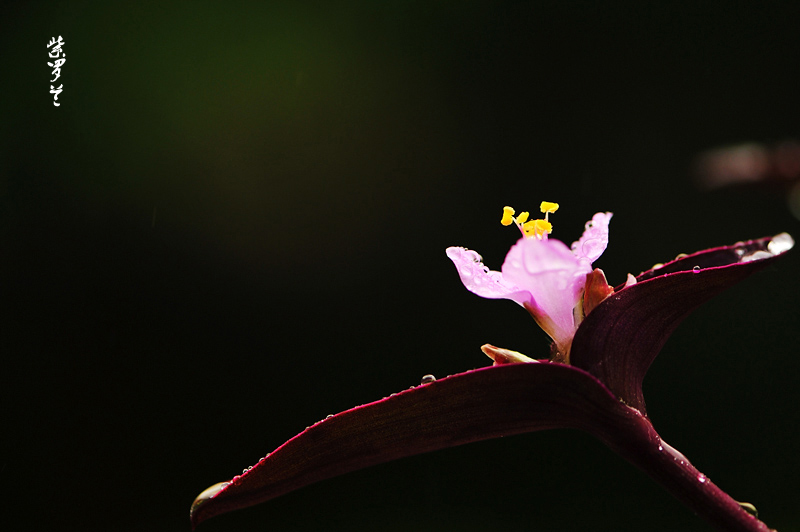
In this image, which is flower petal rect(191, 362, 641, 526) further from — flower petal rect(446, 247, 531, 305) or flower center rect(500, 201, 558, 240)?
flower center rect(500, 201, 558, 240)

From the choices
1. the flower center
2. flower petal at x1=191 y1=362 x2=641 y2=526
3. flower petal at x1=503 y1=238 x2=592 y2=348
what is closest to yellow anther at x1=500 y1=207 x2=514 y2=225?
→ the flower center

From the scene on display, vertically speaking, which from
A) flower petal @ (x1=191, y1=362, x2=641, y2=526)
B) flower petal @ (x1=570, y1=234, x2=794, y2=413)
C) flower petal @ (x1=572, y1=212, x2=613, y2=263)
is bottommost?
flower petal @ (x1=191, y1=362, x2=641, y2=526)

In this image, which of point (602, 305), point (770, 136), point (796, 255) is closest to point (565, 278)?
point (602, 305)

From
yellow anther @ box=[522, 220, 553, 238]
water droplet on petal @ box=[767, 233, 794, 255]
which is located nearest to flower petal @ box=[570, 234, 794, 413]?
water droplet on petal @ box=[767, 233, 794, 255]

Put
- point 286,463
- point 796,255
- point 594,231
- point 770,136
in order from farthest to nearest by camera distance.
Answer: point 770,136 < point 796,255 < point 594,231 < point 286,463

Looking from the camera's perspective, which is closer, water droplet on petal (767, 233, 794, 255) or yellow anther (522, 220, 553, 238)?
water droplet on petal (767, 233, 794, 255)

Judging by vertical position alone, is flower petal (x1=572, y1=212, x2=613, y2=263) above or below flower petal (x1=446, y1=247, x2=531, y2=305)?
above

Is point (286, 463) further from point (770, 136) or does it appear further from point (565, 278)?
point (770, 136)

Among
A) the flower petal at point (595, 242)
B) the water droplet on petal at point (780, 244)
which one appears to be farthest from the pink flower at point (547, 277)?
the water droplet on petal at point (780, 244)

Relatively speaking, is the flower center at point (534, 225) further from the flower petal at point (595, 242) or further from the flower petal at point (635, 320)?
the flower petal at point (635, 320)
